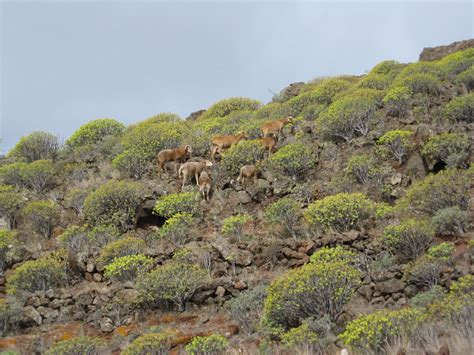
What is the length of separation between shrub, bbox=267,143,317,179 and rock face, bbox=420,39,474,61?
19026 millimetres

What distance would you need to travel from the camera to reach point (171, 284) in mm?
13953

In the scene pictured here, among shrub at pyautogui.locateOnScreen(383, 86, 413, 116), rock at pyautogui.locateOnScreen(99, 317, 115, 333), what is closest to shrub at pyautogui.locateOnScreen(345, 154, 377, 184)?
shrub at pyautogui.locateOnScreen(383, 86, 413, 116)

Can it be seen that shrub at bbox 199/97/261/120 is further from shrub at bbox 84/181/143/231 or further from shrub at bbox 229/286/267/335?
shrub at bbox 229/286/267/335

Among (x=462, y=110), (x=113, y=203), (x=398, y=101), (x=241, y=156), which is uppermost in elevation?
(x=398, y=101)

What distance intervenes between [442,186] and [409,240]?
2551 mm

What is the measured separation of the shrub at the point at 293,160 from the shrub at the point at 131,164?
6565 mm

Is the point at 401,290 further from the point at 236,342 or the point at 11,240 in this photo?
the point at 11,240

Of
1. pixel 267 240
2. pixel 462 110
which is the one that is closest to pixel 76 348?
pixel 267 240

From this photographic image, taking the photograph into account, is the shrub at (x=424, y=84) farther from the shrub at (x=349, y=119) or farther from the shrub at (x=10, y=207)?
the shrub at (x=10, y=207)

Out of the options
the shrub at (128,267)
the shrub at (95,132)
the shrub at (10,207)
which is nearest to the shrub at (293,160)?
the shrub at (128,267)

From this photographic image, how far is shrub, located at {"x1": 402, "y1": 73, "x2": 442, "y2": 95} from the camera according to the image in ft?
82.3

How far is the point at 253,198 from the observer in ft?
66.3

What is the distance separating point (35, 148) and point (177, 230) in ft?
52.1

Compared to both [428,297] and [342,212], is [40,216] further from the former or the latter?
[428,297]
